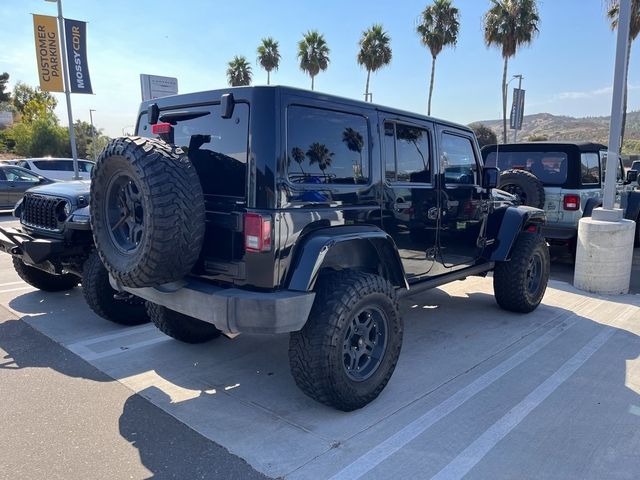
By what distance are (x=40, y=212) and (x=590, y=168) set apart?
7637 millimetres

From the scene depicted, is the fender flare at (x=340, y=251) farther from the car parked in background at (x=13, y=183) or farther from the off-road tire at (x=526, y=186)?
the car parked in background at (x=13, y=183)

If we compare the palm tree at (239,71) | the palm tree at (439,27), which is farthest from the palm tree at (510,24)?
the palm tree at (239,71)

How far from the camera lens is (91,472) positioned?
248cm

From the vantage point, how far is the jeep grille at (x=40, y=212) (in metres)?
4.85

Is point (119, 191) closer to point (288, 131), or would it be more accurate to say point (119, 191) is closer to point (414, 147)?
point (288, 131)

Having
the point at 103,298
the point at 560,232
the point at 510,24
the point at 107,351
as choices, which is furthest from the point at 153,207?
the point at 510,24

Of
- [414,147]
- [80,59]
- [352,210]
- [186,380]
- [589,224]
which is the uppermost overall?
[80,59]

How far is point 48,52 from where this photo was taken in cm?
1631

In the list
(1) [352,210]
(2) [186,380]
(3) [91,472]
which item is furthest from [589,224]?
(3) [91,472]

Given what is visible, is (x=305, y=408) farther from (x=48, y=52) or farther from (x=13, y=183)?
(x=48, y=52)

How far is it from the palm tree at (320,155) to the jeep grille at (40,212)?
3122mm

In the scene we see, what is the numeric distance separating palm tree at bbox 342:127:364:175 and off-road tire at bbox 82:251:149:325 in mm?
2498

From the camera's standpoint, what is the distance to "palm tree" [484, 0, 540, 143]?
28.5 metres

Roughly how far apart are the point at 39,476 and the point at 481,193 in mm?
4208
